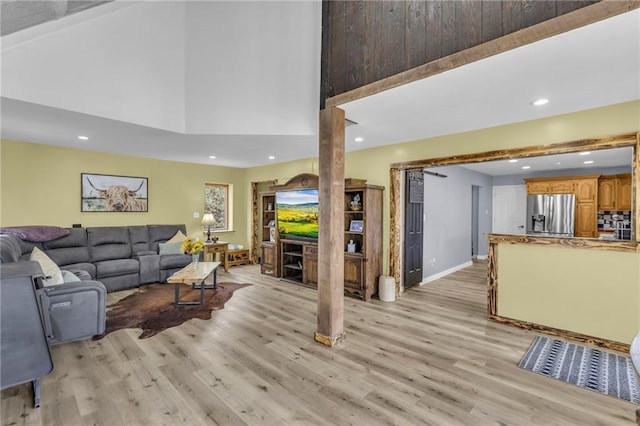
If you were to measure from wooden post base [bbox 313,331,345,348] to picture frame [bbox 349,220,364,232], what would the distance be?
204cm

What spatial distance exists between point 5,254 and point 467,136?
5.01 meters

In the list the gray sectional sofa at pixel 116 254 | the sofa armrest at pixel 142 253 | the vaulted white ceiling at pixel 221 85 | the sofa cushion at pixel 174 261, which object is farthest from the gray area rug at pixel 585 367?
the sofa armrest at pixel 142 253

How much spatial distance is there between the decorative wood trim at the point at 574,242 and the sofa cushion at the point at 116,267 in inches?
227

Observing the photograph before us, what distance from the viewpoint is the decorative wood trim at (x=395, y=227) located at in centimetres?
476

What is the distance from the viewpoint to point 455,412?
2025 mm

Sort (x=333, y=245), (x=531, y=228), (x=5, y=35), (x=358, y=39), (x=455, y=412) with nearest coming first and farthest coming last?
(x=455, y=412) < (x=5, y=35) < (x=358, y=39) < (x=333, y=245) < (x=531, y=228)

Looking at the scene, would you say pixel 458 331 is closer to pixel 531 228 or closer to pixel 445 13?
pixel 445 13

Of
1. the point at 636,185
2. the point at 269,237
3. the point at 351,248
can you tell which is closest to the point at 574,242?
the point at 636,185

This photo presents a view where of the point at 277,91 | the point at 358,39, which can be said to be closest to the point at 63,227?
the point at 277,91

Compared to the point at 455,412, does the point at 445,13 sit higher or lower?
higher

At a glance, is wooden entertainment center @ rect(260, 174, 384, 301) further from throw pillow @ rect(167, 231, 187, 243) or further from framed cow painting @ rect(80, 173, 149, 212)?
framed cow painting @ rect(80, 173, 149, 212)

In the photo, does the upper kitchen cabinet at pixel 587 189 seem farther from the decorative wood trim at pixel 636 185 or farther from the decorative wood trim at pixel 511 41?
the decorative wood trim at pixel 511 41

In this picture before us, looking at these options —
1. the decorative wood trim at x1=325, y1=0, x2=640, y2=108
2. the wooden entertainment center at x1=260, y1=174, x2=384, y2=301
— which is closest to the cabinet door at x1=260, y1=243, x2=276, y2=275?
the wooden entertainment center at x1=260, y1=174, x2=384, y2=301

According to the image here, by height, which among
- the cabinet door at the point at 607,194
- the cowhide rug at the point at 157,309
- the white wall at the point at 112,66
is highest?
the white wall at the point at 112,66
